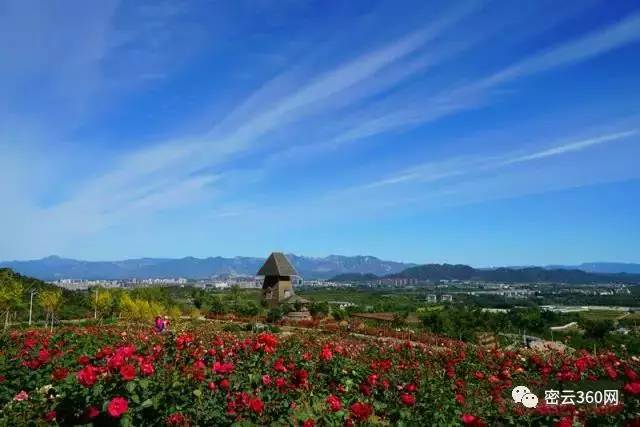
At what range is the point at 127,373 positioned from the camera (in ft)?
14.6

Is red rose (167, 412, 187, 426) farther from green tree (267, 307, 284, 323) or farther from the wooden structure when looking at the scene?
the wooden structure

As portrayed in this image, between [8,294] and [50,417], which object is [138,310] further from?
[50,417]

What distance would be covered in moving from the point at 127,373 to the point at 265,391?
1.49 meters

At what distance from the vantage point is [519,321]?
38.7m

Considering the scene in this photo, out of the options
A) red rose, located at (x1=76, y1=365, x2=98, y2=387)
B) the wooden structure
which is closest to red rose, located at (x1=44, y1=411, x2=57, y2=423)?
red rose, located at (x1=76, y1=365, x2=98, y2=387)

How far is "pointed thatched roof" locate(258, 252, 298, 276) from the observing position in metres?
37.4

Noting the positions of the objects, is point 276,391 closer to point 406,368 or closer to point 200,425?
point 200,425

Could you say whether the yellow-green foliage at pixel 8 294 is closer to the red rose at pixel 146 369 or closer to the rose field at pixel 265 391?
the rose field at pixel 265 391

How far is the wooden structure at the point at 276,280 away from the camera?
37250mm

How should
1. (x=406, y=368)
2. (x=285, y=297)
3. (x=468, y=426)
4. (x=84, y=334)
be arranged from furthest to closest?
(x=285, y=297) < (x=84, y=334) < (x=406, y=368) < (x=468, y=426)

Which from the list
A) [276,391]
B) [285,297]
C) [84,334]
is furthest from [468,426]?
[285,297]

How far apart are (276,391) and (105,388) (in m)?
1.67

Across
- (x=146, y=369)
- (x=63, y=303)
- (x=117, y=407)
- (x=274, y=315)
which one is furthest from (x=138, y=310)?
(x=117, y=407)

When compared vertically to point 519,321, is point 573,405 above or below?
above
